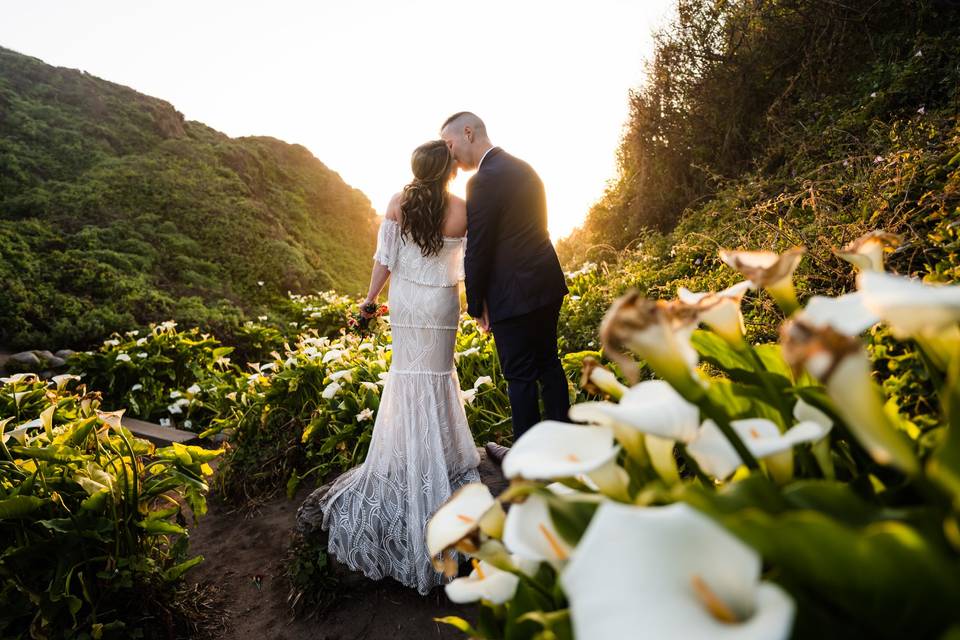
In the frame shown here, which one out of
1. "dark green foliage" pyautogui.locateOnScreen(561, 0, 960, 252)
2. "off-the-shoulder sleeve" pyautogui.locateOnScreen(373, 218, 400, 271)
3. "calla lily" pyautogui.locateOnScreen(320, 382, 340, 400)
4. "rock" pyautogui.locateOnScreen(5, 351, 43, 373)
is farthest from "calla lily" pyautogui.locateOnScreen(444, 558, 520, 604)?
"rock" pyautogui.locateOnScreen(5, 351, 43, 373)

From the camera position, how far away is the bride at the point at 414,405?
8.73ft

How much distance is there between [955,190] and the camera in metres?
2.23

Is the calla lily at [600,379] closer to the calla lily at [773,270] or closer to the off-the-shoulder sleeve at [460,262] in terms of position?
the calla lily at [773,270]

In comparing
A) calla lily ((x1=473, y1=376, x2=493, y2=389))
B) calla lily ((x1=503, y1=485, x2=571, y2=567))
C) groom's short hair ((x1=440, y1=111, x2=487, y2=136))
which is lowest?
calla lily ((x1=473, y1=376, x2=493, y2=389))

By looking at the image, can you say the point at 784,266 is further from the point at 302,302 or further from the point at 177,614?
→ the point at 302,302

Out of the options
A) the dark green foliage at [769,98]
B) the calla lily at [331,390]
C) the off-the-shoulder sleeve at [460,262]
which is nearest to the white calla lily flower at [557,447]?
the off-the-shoulder sleeve at [460,262]

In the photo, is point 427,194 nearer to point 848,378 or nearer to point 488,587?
point 488,587

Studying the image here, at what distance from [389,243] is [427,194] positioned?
36 cm

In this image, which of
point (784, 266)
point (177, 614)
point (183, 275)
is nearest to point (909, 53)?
point (784, 266)

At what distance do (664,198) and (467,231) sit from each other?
17.9 feet

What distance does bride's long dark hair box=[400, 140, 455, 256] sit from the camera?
282 centimetres

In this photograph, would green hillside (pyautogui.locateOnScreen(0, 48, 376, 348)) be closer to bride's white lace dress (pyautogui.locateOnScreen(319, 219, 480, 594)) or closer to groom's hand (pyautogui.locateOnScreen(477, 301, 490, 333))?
bride's white lace dress (pyautogui.locateOnScreen(319, 219, 480, 594))

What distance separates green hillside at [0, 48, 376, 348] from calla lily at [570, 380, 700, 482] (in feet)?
28.0

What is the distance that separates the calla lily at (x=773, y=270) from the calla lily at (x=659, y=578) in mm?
469
